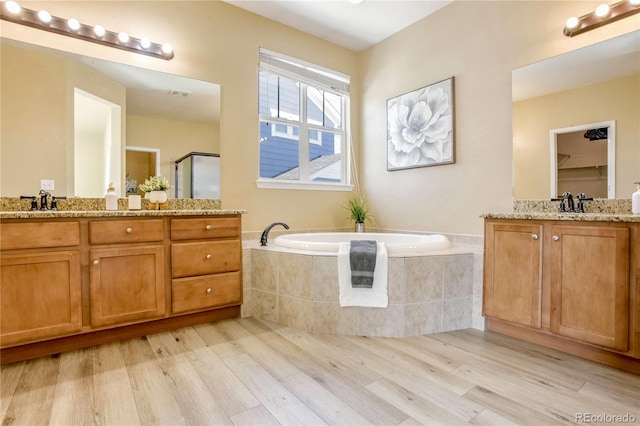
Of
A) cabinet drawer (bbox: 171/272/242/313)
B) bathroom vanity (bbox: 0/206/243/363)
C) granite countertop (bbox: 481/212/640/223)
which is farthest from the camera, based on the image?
cabinet drawer (bbox: 171/272/242/313)

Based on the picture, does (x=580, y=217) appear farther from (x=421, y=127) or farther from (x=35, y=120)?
(x=35, y=120)

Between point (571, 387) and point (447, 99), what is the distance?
7.65ft

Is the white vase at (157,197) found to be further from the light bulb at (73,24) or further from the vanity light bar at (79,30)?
the light bulb at (73,24)

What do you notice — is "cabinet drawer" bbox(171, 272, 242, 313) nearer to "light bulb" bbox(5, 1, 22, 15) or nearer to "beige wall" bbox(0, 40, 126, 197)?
"beige wall" bbox(0, 40, 126, 197)

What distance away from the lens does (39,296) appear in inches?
71.1

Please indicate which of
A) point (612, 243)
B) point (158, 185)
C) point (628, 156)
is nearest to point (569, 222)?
point (612, 243)

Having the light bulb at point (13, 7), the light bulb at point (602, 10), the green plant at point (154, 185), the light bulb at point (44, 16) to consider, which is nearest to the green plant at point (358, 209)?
the green plant at point (154, 185)

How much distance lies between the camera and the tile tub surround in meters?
2.17

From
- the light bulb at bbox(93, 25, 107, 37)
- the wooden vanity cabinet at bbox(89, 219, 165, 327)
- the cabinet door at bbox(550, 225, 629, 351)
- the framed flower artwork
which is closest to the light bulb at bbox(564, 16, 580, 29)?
the framed flower artwork

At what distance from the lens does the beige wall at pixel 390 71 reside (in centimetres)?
239

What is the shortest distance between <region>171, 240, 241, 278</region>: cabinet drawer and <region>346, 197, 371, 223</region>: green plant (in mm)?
1468

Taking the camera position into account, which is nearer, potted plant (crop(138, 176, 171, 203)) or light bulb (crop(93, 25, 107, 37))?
light bulb (crop(93, 25, 107, 37))

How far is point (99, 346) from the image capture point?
203 cm

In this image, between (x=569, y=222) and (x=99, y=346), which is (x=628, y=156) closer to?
(x=569, y=222)
